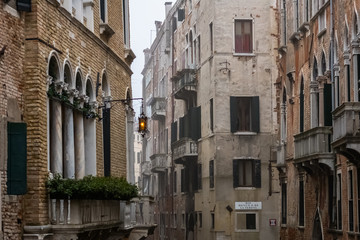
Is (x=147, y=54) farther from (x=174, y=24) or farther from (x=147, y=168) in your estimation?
(x=174, y=24)

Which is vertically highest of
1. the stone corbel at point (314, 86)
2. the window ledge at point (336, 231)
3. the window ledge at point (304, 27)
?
the window ledge at point (304, 27)

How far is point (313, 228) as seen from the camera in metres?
33.2

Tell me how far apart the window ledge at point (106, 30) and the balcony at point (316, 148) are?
327 inches

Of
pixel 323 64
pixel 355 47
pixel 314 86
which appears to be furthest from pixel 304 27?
pixel 355 47

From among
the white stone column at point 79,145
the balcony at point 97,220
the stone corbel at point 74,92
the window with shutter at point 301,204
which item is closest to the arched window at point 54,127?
the balcony at point 97,220

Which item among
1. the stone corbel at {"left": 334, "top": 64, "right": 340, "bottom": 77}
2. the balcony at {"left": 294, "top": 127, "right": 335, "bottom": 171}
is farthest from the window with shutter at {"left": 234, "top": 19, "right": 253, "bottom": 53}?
the stone corbel at {"left": 334, "top": 64, "right": 340, "bottom": 77}

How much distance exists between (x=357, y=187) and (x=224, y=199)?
17.0 metres

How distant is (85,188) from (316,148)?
13.4 metres

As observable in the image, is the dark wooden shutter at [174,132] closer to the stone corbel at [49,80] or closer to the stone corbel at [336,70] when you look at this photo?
the stone corbel at [336,70]

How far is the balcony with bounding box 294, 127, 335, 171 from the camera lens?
3044cm

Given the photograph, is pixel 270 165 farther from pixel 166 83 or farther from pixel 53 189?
pixel 53 189

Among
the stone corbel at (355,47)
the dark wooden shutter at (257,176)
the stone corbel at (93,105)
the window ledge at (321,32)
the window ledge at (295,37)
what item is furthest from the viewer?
the dark wooden shutter at (257,176)

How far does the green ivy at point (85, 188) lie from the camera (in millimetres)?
18203

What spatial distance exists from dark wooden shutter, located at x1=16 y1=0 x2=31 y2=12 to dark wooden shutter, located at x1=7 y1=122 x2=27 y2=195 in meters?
2.30
